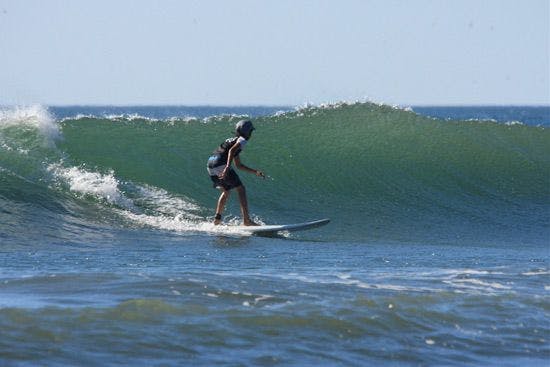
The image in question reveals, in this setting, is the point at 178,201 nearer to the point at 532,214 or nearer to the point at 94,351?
the point at 532,214

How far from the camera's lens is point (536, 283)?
9531 millimetres

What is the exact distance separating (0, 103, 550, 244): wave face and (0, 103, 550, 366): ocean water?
0.17ft

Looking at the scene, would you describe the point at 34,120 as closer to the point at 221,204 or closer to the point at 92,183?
the point at 92,183

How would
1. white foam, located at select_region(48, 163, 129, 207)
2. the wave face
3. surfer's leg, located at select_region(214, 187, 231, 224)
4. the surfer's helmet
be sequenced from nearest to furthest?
the surfer's helmet < surfer's leg, located at select_region(214, 187, 231, 224) < the wave face < white foam, located at select_region(48, 163, 129, 207)

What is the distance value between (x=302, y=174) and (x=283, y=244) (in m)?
5.74

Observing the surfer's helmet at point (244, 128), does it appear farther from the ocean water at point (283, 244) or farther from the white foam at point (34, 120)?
the white foam at point (34, 120)

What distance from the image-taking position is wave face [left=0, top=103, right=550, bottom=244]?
14.2 metres

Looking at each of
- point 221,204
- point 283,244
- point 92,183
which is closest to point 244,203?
point 221,204

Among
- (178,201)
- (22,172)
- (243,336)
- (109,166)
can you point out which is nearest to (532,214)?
(178,201)

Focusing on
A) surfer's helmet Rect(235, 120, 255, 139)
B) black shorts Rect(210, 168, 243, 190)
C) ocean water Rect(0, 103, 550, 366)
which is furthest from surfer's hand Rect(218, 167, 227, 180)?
ocean water Rect(0, 103, 550, 366)

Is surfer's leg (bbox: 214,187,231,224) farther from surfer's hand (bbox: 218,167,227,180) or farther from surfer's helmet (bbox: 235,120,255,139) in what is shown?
surfer's helmet (bbox: 235,120,255,139)

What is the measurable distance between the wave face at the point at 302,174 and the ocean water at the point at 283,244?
52mm

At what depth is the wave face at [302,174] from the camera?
14.2 m

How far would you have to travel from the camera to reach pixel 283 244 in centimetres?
1206
